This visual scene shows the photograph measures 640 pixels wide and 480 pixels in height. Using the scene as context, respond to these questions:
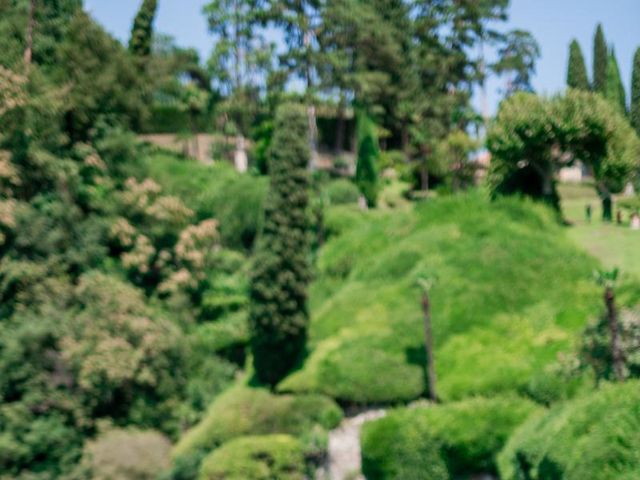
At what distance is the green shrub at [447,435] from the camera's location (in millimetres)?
24031

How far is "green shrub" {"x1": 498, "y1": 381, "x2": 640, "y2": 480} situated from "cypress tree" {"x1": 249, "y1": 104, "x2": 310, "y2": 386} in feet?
40.0

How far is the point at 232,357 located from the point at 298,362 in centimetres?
629

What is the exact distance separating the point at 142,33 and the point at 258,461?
1401 inches

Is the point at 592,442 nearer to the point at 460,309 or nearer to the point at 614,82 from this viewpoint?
the point at 460,309

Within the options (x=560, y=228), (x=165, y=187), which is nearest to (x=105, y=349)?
(x=165, y=187)

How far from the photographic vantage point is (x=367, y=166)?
4791cm

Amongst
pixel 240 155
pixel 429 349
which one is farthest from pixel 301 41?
pixel 429 349

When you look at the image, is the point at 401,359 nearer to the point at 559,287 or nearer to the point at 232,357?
the point at 559,287

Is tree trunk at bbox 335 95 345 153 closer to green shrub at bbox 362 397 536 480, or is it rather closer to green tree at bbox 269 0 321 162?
green tree at bbox 269 0 321 162

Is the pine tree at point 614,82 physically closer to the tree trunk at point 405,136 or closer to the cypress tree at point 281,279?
the tree trunk at point 405,136

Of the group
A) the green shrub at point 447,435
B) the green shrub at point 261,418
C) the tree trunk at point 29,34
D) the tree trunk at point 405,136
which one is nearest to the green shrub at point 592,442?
the green shrub at point 447,435

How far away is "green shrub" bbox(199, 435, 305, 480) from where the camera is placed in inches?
1028

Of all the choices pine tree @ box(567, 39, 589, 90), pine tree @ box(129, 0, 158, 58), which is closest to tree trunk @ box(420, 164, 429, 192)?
pine tree @ box(567, 39, 589, 90)

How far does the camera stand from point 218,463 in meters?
26.5
